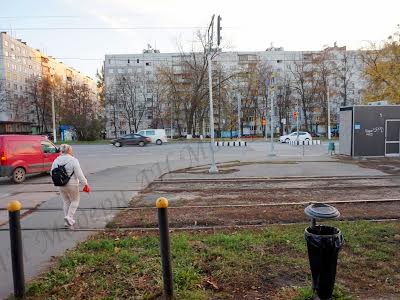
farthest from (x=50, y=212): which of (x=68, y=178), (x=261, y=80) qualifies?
(x=261, y=80)

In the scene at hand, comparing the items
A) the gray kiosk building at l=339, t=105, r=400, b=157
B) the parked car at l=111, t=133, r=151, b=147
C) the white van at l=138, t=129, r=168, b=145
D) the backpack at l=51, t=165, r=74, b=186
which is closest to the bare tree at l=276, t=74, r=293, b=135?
the white van at l=138, t=129, r=168, b=145

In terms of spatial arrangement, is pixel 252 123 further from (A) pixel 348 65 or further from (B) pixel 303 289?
(B) pixel 303 289

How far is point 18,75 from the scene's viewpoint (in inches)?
3597

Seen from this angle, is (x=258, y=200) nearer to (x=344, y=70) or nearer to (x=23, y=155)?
(x=23, y=155)

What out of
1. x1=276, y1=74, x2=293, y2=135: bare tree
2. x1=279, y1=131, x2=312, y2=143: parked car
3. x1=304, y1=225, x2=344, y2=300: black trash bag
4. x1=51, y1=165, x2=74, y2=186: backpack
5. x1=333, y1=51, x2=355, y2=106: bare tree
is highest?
x1=333, y1=51, x2=355, y2=106: bare tree

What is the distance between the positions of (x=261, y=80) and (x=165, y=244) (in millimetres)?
71506

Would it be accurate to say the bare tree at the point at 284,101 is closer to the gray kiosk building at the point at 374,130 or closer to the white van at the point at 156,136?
the white van at the point at 156,136

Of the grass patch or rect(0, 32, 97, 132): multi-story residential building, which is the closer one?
the grass patch

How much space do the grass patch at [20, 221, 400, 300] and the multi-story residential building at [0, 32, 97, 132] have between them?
73.1 m

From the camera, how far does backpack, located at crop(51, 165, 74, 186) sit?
6672 millimetres

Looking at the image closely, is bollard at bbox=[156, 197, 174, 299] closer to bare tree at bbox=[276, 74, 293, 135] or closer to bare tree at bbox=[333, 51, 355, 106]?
bare tree at bbox=[333, 51, 355, 106]

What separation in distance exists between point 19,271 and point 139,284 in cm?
131

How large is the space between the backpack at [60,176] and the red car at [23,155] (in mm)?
7947

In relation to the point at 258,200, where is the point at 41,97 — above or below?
above
